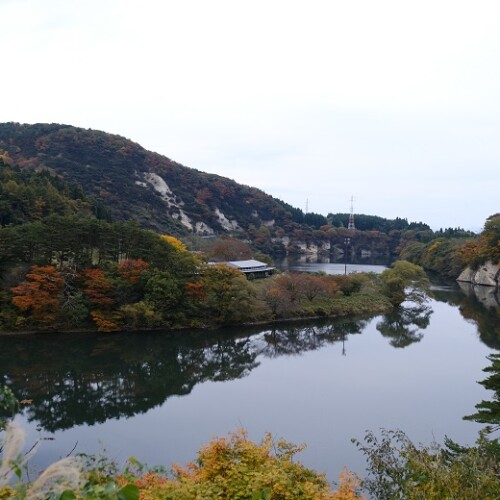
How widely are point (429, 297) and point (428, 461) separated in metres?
31.9

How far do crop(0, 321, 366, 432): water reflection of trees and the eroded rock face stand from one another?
26287 millimetres

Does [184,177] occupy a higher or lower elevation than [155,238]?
higher

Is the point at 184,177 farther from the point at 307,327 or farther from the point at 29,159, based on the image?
the point at 307,327

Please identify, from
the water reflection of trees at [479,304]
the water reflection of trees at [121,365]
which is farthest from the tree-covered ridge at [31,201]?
the water reflection of trees at [479,304]

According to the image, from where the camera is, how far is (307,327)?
25156 millimetres

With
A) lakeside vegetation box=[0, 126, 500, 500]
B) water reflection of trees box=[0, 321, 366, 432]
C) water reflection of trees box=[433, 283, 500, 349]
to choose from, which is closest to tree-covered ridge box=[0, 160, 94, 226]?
lakeside vegetation box=[0, 126, 500, 500]

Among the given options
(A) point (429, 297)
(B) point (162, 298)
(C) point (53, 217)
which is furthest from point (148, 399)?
(A) point (429, 297)

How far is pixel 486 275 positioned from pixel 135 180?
44128 mm

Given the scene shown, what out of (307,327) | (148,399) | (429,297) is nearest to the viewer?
(148,399)

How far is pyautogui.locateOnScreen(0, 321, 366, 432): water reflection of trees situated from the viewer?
14.0 m

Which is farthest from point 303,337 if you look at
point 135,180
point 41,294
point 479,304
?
point 135,180

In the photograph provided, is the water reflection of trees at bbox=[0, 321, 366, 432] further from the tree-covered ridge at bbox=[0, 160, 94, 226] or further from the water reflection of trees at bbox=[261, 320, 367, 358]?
the tree-covered ridge at bbox=[0, 160, 94, 226]

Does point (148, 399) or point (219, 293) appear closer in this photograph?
point (148, 399)

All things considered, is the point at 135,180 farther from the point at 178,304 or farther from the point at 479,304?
the point at 479,304
